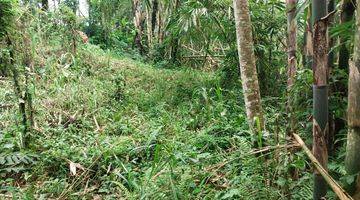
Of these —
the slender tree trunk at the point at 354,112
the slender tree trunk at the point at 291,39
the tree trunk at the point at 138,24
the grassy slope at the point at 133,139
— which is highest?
the tree trunk at the point at 138,24

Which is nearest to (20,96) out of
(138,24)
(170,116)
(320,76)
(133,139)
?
(133,139)

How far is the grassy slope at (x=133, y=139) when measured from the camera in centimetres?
288

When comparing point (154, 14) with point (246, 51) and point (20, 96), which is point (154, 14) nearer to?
point (20, 96)

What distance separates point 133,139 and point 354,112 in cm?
288

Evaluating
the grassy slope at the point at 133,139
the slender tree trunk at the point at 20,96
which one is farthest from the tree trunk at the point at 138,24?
the slender tree trunk at the point at 20,96

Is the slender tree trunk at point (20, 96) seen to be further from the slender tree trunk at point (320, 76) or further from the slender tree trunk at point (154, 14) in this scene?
the slender tree trunk at point (154, 14)

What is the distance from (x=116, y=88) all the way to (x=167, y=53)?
3.26 meters

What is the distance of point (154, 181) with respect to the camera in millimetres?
2936

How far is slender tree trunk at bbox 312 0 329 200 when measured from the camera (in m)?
1.66

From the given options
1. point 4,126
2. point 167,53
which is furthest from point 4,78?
point 167,53

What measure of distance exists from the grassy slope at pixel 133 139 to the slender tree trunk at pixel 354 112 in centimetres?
78

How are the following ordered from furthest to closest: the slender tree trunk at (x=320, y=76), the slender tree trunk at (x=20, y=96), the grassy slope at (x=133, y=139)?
the slender tree trunk at (x=20, y=96)
the grassy slope at (x=133, y=139)
the slender tree trunk at (x=320, y=76)

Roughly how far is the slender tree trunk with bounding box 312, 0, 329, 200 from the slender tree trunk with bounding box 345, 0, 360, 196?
5.2 inches

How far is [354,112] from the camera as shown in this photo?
61.4 inches
